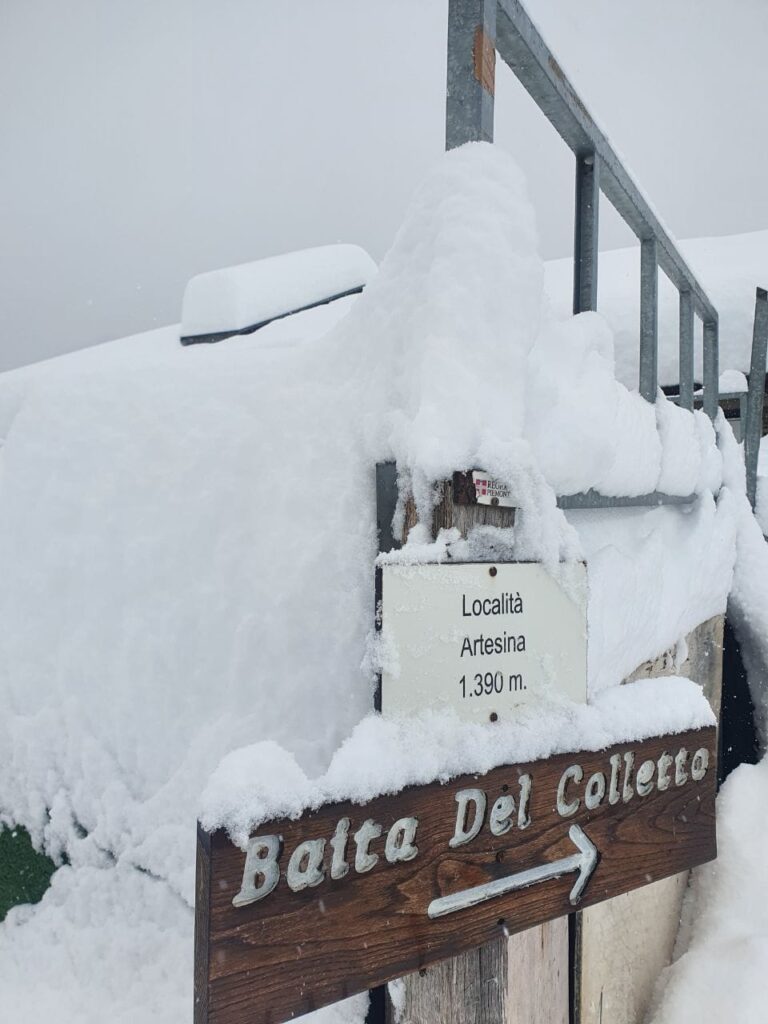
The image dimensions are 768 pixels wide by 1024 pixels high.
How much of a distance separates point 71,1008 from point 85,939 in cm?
15

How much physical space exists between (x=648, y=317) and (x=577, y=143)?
2.61ft

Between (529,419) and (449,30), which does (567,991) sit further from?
(449,30)

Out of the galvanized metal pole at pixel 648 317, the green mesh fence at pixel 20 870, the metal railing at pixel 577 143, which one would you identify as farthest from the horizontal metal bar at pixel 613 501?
the green mesh fence at pixel 20 870

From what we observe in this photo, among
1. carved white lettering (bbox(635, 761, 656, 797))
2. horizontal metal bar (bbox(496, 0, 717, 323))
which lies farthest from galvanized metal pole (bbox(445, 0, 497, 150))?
carved white lettering (bbox(635, 761, 656, 797))

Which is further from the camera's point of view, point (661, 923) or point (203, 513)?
point (661, 923)

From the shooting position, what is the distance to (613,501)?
186 cm

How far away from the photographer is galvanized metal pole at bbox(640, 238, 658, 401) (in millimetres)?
2438

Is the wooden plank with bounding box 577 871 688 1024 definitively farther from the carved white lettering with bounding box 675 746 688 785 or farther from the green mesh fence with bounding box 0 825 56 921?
the green mesh fence with bounding box 0 825 56 921

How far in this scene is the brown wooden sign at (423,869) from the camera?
75cm

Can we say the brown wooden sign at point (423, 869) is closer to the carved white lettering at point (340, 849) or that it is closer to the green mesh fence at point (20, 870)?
the carved white lettering at point (340, 849)

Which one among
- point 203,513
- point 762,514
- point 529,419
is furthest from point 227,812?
point 762,514

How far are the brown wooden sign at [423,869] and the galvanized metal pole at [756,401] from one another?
3.30m

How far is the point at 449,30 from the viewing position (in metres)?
1.29

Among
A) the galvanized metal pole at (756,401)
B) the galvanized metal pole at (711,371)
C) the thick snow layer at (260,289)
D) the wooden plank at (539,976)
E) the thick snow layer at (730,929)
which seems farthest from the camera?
the thick snow layer at (260,289)
